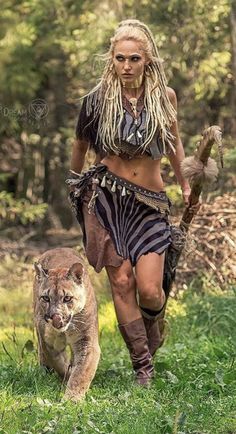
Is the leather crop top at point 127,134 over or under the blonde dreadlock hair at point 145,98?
under

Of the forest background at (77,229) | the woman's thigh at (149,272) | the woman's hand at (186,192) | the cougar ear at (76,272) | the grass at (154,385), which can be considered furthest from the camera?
the woman's hand at (186,192)

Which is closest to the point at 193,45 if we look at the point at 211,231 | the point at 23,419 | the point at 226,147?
the point at 226,147

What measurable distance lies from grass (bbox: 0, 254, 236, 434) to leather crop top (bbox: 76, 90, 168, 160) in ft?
4.96

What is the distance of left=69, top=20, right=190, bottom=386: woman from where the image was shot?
23.7 feet

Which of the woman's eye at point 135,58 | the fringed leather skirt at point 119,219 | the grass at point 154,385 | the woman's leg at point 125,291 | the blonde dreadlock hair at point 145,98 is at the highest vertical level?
the woman's eye at point 135,58

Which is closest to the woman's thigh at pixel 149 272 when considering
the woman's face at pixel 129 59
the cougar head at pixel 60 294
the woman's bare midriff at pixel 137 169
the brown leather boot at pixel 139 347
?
the brown leather boot at pixel 139 347

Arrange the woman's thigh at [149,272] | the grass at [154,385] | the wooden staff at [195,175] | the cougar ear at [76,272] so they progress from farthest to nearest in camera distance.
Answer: the wooden staff at [195,175] < the woman's thigh at [149,272] < the cougar ear at [76,272] < the grass at [154,385]

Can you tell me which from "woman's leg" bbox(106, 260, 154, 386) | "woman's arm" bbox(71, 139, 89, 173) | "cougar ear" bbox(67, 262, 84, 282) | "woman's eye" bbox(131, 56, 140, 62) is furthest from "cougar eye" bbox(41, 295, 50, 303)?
"woman's eye" bbox(131, 56, 140, 62)

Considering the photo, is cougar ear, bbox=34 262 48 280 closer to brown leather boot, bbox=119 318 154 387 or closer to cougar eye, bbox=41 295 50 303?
cougar eye, bbox=41 295 50 303

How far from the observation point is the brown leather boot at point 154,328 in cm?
757

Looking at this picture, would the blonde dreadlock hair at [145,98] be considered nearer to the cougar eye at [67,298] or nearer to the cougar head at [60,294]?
the cougar head at [60,294]

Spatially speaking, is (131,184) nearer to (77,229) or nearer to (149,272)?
(149,272)

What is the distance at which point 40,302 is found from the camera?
7.02m

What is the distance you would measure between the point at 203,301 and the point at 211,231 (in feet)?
3.29
